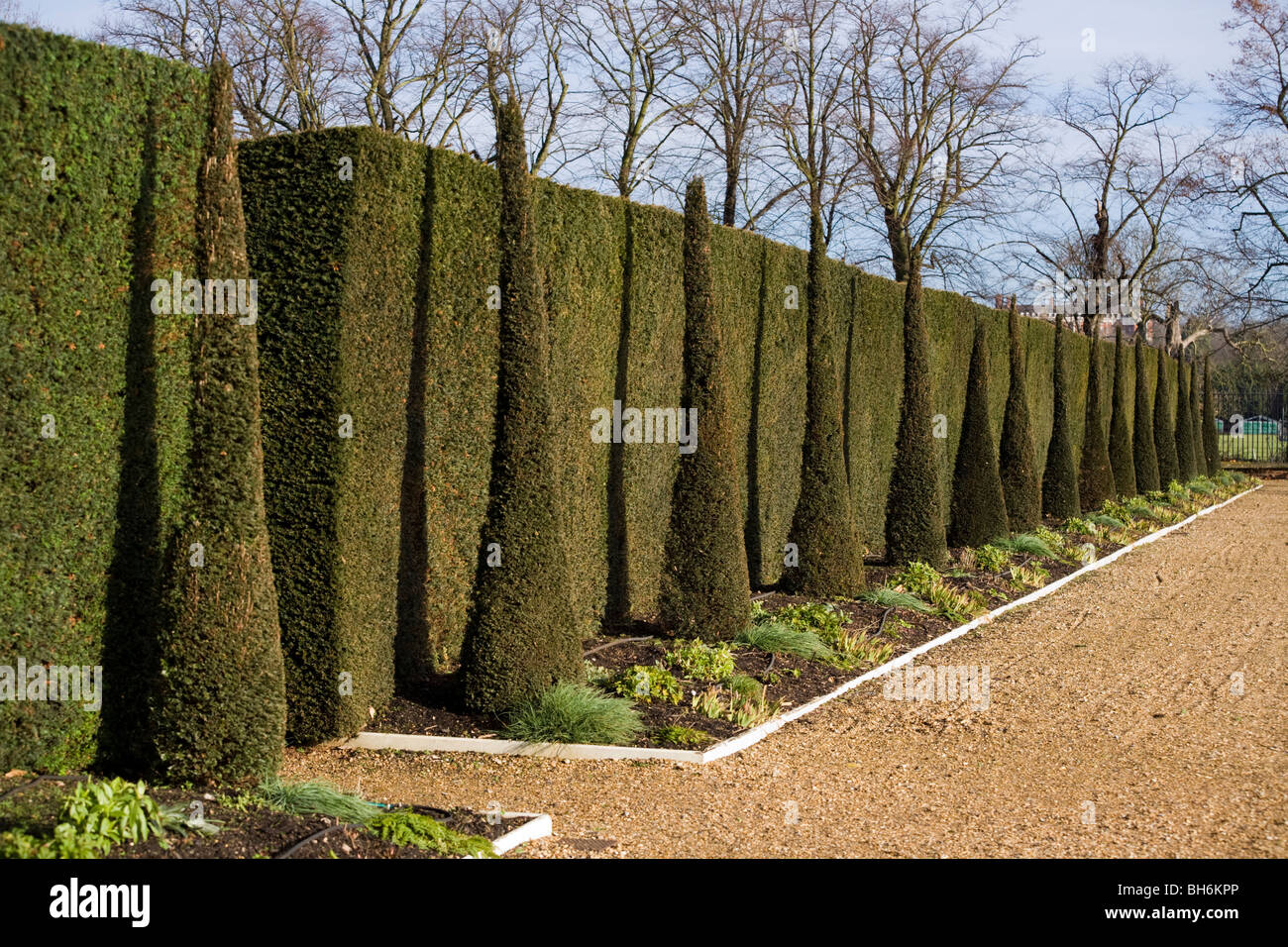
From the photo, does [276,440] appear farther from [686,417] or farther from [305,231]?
[686,417]

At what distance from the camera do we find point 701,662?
8336mm

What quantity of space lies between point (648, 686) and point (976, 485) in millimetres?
9679

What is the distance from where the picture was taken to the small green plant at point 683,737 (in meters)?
6.94

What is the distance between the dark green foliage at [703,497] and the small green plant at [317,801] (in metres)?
4.41

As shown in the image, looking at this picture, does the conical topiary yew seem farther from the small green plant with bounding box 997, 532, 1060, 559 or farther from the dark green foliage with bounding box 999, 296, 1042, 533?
the small green plant with bounding box 997, 532, 1060, 559

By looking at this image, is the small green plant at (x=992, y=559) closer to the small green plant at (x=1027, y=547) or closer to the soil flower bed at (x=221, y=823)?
the small green plant at (x=1027, y=547)

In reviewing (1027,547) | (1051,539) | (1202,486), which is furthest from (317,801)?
(1202,486)

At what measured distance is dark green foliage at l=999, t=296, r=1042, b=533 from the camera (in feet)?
58.4

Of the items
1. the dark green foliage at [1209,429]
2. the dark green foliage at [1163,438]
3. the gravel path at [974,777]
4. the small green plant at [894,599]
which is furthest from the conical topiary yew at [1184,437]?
the gravel path at [974,777]

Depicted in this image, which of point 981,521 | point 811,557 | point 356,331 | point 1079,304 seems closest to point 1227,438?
point 1079,304

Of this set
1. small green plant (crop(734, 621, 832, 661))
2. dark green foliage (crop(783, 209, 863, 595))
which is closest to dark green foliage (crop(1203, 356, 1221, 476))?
dark green foliage (crop(783, 209, 863, 595))

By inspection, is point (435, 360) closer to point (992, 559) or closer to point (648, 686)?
point (648, 686)

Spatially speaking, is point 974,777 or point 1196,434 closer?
point 974,777

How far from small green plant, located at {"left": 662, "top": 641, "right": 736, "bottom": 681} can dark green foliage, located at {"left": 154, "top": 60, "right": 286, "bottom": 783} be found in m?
3.48
